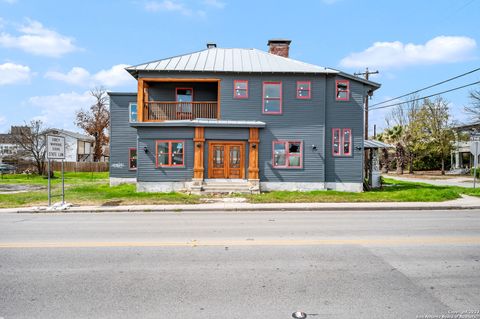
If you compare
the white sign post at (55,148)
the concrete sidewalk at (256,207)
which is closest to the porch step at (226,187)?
the concrete sidewalk at (256,207)

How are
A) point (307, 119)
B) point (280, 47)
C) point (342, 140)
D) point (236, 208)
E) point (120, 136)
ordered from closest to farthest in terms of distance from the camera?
1. point (236, 208)
2. point (307, 119)
3. point (342, 140)
4. point (280, 47)
5. point (120, 136)

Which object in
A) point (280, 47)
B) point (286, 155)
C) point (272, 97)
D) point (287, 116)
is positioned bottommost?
point (286, 155)

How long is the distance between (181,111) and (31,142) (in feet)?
83.1

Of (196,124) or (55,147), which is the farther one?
(196,124)

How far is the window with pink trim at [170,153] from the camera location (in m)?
19.9

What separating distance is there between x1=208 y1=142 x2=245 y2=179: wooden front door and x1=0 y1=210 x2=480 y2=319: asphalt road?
10601 mm

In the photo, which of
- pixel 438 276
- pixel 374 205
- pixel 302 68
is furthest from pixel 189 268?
pixel 302 68

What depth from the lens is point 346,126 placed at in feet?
68.9

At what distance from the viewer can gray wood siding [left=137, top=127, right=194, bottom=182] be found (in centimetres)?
1984

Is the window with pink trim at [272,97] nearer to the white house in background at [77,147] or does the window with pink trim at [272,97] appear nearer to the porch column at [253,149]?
the porch column at [253,149]

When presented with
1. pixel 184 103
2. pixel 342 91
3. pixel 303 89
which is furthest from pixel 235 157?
pixel 342 91

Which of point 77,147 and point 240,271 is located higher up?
point 77,147

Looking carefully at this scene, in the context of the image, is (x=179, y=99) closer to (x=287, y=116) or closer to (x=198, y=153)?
(x=198, y=153)

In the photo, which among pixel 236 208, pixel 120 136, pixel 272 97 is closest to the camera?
pixel 236 208
